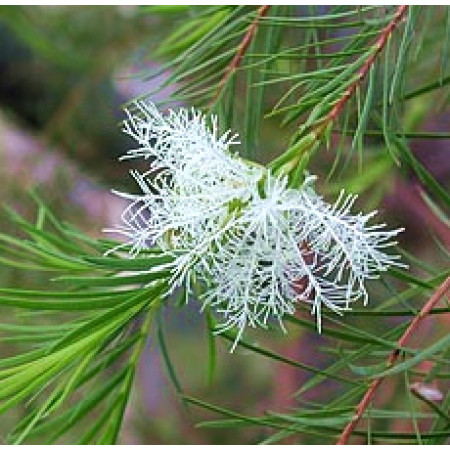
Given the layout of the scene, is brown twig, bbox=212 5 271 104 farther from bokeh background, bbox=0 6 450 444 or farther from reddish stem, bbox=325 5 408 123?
bokeh background, bbox=0 6 450 444

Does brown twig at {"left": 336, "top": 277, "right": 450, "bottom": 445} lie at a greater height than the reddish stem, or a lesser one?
lesser

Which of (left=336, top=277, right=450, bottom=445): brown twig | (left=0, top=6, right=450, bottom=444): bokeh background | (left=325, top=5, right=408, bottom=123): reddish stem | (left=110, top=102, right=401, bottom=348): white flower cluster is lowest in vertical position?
(left=336, top=277, right=450, bottom=445): brown twig

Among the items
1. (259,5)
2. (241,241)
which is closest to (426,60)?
(259,5)

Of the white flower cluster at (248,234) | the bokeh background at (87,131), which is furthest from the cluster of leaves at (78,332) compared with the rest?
the bokeh background at (87,131)

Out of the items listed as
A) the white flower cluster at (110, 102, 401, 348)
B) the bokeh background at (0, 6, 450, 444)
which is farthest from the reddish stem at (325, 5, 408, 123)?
the bokeh background at (0, 6, 450, 444)

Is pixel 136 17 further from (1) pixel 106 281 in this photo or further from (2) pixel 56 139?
(1) pixel 106 281

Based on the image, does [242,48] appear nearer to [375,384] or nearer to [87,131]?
[375,384]
